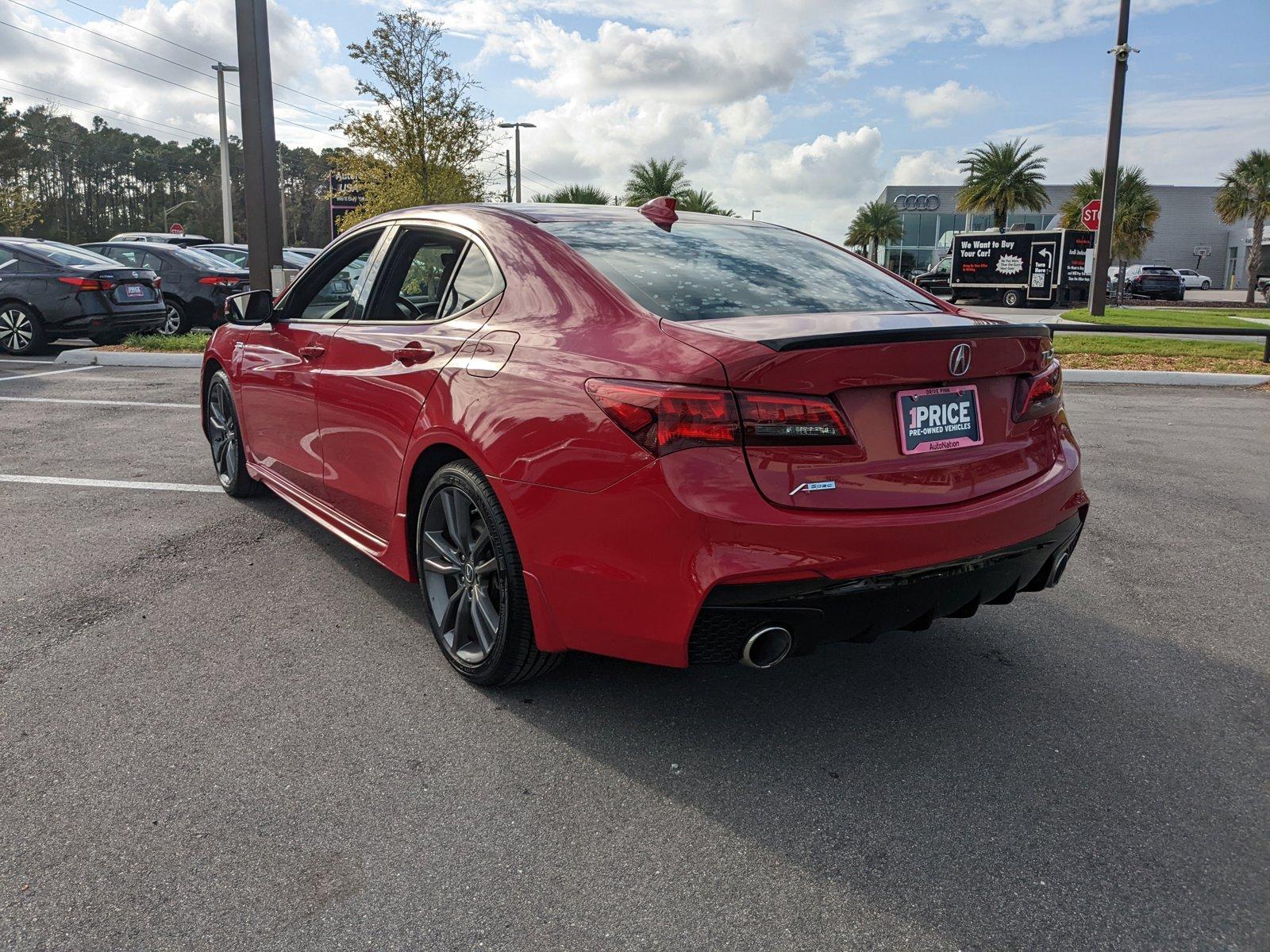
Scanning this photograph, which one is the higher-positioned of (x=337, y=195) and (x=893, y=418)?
(x=337, y=195)

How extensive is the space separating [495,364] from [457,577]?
746mm

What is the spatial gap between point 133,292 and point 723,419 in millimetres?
13807

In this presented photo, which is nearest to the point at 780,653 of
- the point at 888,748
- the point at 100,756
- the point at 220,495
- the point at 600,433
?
the point at 888,748

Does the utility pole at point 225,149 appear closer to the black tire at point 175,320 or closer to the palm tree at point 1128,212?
the black tire at point 175,320

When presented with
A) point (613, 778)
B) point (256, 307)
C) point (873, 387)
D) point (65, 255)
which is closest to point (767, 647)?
point (613, 778)

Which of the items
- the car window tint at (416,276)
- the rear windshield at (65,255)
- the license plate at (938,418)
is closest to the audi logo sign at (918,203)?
the rear windshield at (65,255)

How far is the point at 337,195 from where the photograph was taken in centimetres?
2666

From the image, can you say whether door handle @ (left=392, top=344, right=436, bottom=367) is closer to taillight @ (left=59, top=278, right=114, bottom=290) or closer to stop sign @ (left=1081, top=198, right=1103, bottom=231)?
taillight @ (left=59, top=278, right=114, bottom=290)

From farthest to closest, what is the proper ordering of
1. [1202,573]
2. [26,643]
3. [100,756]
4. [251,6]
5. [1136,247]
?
[1136,247] → [251,6] → [1202,573] → [26,643] → [100,756]

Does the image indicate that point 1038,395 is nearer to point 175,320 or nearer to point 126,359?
point 126,359

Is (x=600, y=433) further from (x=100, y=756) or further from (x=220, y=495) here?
(x=220, y=495)

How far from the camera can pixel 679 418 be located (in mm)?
2541

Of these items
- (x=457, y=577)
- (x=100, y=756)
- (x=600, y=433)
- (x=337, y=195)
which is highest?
(x=337, y=195)

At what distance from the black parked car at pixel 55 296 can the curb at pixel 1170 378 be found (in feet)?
40.7
